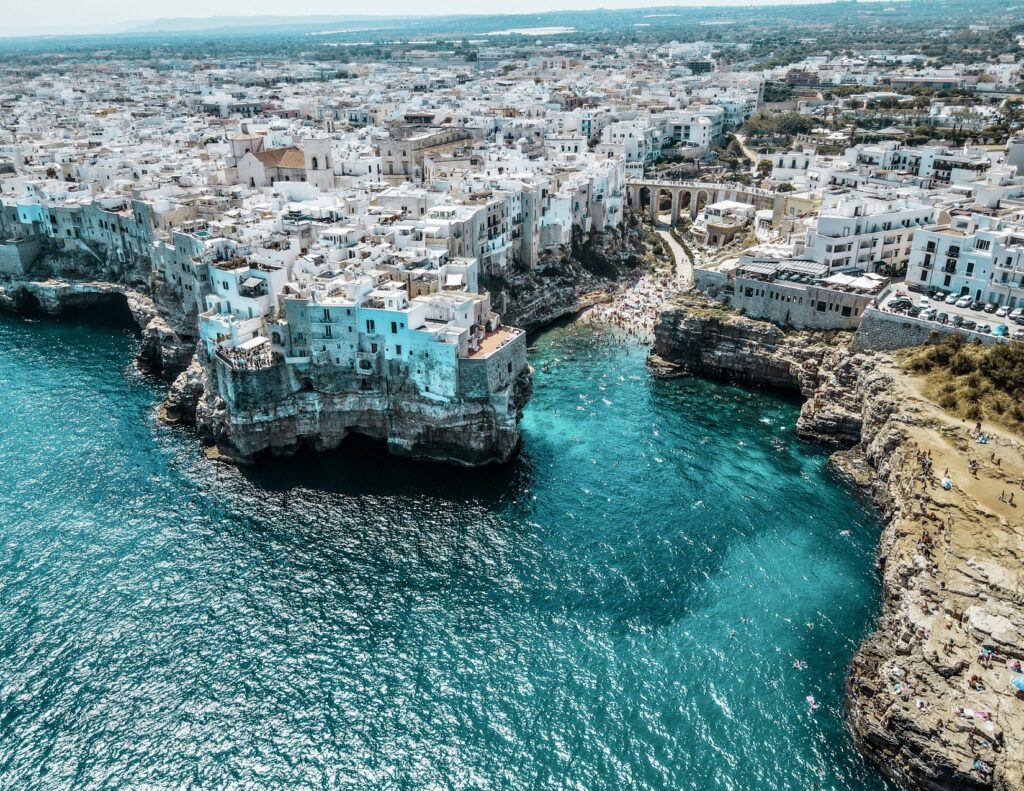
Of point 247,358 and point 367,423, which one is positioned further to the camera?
point 367,423

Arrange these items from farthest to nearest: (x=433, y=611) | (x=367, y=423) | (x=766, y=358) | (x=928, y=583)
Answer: (x=766, y=358) → (x=367, y=423) → (x=433, y=611) → (x=928, y=583)

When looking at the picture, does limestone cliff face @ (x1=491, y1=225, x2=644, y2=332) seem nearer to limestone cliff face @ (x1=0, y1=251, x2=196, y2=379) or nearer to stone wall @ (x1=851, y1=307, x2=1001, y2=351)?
stone wall @ (x1=851, y1=307, x2=1001, y2=351)

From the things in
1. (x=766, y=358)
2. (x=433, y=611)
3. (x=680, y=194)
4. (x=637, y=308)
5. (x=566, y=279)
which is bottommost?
(x=433, y=611)

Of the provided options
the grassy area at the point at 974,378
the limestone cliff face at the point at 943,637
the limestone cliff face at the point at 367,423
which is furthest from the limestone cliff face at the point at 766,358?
the limestone cliff face at the point at 367,423

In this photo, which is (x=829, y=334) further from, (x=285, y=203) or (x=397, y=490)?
(x=285, y=203)

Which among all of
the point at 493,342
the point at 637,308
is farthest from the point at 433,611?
the point at 637,308

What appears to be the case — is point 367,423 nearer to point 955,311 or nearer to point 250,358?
point 250,358
